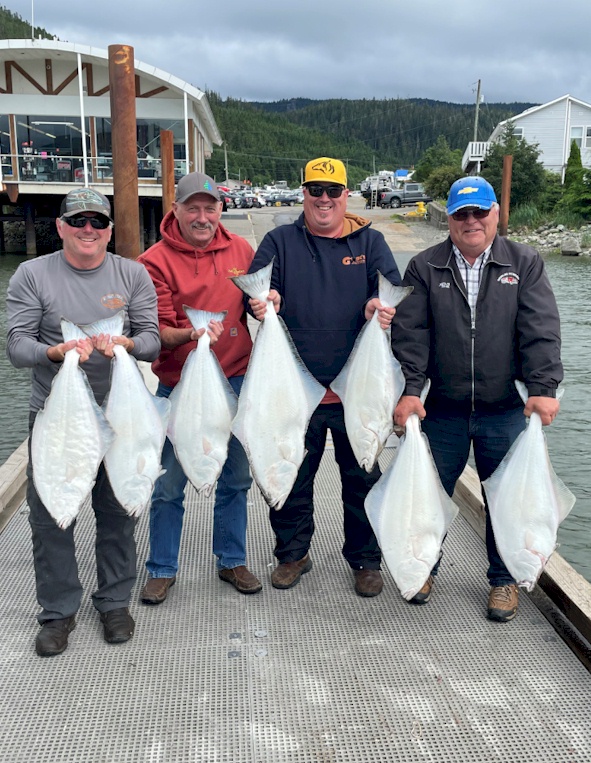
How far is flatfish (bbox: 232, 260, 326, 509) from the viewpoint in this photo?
319 centimetres

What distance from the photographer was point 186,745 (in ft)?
8.40

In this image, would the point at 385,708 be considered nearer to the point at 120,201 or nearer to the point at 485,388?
the point at 485,388

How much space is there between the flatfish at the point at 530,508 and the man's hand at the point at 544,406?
3 centimetres

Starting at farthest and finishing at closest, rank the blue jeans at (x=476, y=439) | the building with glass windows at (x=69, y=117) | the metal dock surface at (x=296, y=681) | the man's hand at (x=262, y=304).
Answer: the building with glass windows at (x=69, y=117) → the blue jeans at (x=476, y=439) → the man's hand at (x=262, y=304) → the metal dock surface at (x=296, y=681)

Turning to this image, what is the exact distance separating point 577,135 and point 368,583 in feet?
168

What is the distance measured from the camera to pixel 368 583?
364 cm

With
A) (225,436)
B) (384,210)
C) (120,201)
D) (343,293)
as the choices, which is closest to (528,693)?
(225,436)

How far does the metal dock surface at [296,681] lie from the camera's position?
8.42 feet

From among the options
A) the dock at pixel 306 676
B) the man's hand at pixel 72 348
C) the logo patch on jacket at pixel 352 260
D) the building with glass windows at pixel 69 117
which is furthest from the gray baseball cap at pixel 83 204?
the building with glass windows at pixel 69 117

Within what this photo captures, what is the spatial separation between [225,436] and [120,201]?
5.47m

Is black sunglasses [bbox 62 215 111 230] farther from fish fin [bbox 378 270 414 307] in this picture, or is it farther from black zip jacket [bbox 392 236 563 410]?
black zip jacket [bbox 392 236 563 410]

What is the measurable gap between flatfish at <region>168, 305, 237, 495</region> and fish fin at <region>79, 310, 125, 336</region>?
347 mm

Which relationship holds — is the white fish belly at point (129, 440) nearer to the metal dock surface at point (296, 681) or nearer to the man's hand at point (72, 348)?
the man's hand at point (72, 348)

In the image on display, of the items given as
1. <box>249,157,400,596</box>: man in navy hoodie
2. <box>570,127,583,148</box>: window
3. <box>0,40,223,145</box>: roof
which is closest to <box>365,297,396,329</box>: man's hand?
<box>249,157,400,596</box>: man in navy hoodie
